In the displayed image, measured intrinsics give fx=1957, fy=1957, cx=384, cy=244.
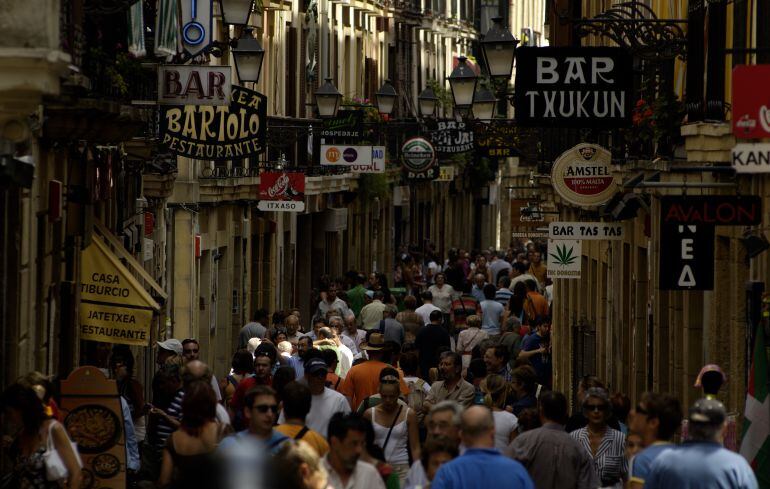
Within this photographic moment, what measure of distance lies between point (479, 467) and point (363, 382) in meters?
7.17

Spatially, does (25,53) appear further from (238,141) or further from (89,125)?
(238,141)

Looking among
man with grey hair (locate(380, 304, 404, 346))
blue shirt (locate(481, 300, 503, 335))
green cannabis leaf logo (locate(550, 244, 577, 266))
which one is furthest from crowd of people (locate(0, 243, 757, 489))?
blue shirt (locate(481, 300, 503, 335))

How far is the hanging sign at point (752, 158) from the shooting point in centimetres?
1166

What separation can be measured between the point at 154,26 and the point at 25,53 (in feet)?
26.5

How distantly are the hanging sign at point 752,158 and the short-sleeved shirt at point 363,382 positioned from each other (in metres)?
5.25

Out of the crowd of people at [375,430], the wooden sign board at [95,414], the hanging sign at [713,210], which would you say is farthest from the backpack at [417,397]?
the hanging sign at [713,210]

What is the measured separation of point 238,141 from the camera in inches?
850

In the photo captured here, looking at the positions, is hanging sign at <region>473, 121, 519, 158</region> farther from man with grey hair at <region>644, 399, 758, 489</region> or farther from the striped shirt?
man with grey hair at <region>644, 399, 758, 489</region>

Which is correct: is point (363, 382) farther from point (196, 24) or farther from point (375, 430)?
point (196, 24)

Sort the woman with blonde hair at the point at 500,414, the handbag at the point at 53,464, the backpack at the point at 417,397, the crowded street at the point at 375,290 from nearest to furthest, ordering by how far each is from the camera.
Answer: the crowded street at the point at 375,290 < the handbag at the point at 53,464 < the woman with blonde hair at the point at 500,414 < the backpack at the point at 417,397

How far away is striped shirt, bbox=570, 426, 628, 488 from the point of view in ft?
41.3

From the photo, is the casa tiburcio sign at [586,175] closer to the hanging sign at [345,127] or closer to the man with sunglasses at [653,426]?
the man with sunglasses at [653,426]

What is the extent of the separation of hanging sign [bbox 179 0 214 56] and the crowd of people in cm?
389

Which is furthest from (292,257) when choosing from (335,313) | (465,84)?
(335,313)
